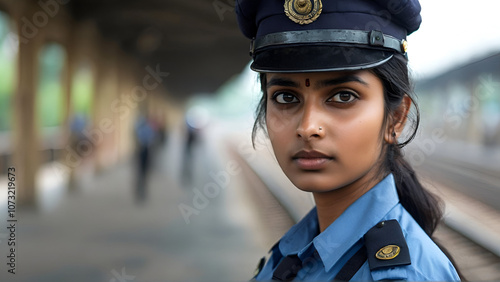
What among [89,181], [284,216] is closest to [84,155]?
[89,181]

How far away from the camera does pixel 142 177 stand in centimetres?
1033

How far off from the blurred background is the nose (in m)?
0.51

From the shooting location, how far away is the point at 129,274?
5.21 metres

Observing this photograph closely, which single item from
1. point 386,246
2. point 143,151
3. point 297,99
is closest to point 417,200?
point 386,246

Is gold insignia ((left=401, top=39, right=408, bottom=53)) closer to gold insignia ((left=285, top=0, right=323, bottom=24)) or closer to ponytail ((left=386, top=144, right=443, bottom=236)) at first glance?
gold insignia ((left=285, top=0, right=323, bottom=24))

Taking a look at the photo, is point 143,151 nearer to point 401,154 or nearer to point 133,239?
point 133,239

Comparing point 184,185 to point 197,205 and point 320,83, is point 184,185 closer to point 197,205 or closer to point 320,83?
point 197,205

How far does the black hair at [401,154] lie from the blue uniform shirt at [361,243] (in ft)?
0.30

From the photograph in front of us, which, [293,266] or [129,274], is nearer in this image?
[293,266]

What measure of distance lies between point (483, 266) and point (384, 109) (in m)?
4.42

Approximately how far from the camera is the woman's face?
1.16 meters

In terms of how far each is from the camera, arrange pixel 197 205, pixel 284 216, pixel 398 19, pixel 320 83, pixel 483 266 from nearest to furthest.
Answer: pixel 320 83 < pixel 398 19 < pixel 483 266 < pixel 284 216 < pixel 197 205

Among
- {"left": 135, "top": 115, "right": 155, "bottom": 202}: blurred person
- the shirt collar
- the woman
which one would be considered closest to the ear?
the woman

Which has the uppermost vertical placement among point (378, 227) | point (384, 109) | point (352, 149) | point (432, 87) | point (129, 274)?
point (432, 87)
